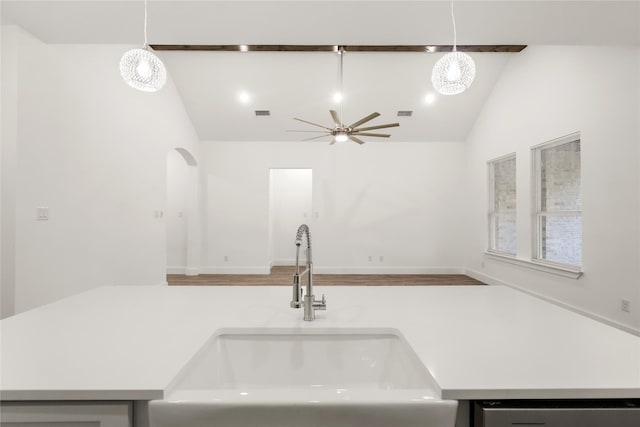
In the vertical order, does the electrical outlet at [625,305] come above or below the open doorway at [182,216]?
below

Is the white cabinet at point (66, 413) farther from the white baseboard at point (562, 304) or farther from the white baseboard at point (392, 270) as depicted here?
the white baseboard at point (392, 270)

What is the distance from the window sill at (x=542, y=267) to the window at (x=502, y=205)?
6.0 inches

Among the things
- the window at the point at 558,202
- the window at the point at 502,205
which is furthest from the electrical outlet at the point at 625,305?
the window at the point at 502,205

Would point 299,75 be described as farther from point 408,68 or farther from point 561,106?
point 561,106

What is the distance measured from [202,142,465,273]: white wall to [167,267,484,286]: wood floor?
242 millimetres

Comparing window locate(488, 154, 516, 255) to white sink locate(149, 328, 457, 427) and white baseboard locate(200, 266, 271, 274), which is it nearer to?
white baseboard locate(200, 266, 271, 274)

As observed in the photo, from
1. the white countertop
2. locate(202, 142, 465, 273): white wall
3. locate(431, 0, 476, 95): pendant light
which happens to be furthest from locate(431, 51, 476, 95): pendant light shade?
locate(202, 142, 465, 273): white wall

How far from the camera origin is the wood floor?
5.48m

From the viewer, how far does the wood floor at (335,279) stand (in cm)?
548

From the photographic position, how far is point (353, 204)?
6.41m

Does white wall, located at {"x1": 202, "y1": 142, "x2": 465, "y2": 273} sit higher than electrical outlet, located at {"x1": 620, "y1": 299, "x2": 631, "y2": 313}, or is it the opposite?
white wall, located at {"x1": 202, "y1": 142, "x2": 465, "y2": 273}

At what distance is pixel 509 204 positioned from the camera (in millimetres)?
5074

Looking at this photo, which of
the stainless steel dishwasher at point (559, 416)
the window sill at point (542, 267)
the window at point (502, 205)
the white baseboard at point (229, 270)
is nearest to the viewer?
the stainless steel dishwasher at point (559, 416)

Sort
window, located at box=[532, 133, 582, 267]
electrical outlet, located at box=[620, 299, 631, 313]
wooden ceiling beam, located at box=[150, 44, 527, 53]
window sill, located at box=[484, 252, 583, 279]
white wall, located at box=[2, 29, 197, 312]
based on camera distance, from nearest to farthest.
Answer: white wall, located at box=[2, 29, 197, 312]
electrical outlet, located at box=[620, 299, 631, 313]
window sill, located at box=[484, 252, 583, 279]
window, located at box=[532, 133, 582, 267]
wooden ceiling beam, located at box=[150, 44, 527, 53]
